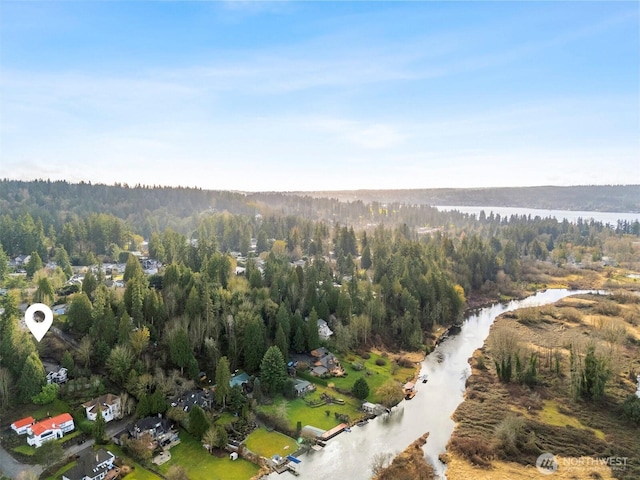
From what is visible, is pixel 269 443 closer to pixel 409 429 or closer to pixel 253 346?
pixel 409 429

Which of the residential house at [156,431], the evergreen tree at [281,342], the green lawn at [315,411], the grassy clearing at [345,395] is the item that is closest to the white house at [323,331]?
the grassy clearing at [345,395]

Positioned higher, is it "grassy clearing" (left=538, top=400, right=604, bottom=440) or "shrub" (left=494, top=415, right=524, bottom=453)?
"shrub" (left=494, top=415, right=524, bottom=453)

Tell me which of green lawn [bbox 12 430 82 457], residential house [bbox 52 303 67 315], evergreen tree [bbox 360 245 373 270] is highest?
evergreen tree [bbox 360 245 373 270]

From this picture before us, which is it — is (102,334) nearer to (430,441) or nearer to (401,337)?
(430,441)

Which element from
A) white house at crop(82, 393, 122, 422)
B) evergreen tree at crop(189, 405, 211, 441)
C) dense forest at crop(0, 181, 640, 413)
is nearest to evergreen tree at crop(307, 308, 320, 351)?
dense forest at crop(0, 181, 640, 413)

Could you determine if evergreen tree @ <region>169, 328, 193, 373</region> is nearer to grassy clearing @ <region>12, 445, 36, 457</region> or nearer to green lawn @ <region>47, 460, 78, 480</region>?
green lawn @ <region>47, 460, 78, 480</region>

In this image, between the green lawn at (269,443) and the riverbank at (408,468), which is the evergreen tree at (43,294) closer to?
the green lawn at (269,443)
